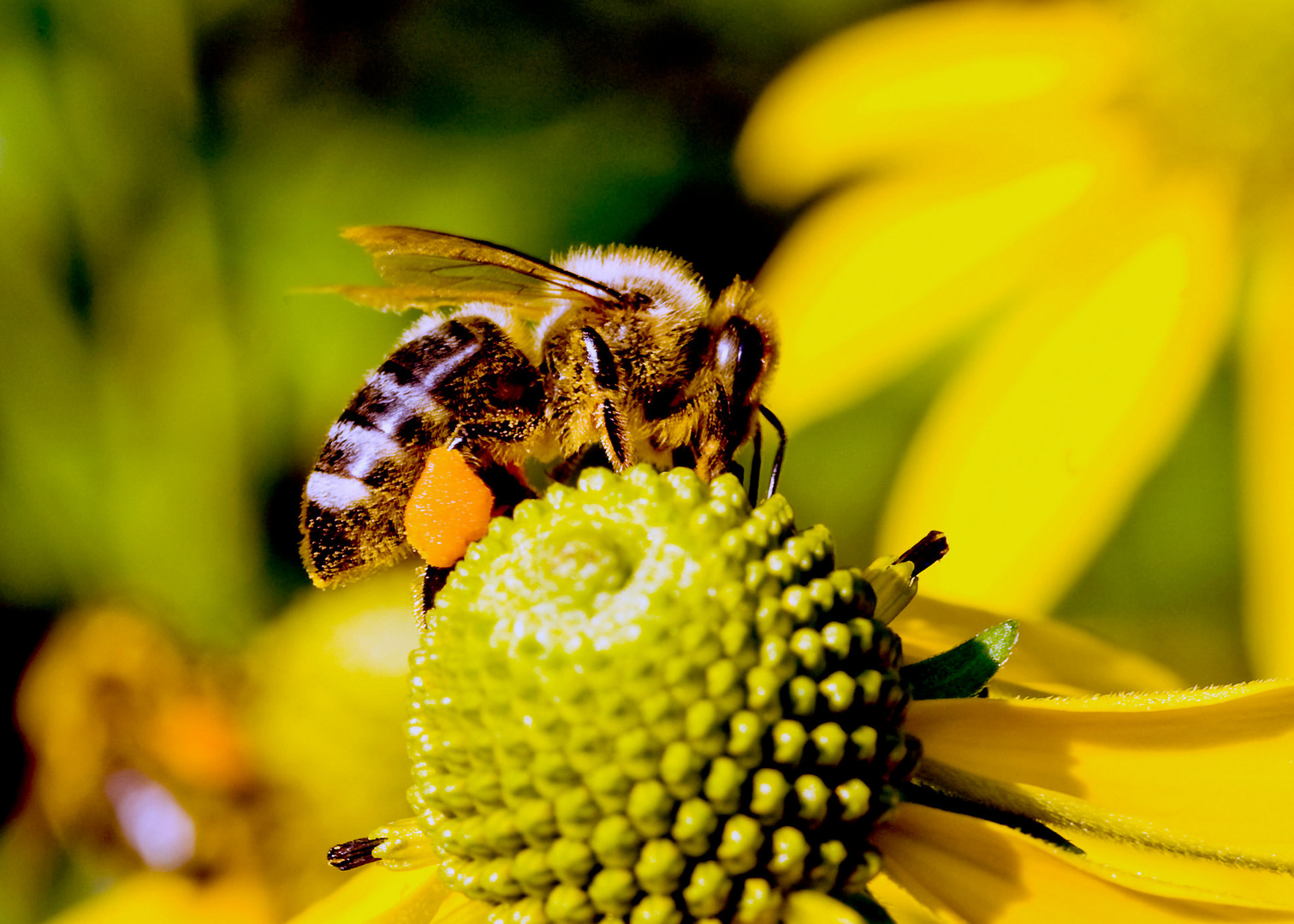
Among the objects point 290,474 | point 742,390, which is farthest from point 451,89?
point 742,390

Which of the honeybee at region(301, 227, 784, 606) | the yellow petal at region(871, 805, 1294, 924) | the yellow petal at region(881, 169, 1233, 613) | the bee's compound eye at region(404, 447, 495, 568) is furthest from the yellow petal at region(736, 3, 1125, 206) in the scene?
the yellow petal at region(871, 805, 1294, 924)

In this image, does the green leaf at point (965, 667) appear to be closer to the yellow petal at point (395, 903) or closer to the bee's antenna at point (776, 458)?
the bee's antenna at point (776, 458)

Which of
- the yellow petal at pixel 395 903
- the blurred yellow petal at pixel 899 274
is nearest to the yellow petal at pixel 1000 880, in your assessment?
the yellow petal at pixel 395 903

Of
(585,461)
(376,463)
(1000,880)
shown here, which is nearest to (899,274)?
(585,461)

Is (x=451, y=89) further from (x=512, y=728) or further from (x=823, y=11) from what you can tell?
(x=512, y=728)

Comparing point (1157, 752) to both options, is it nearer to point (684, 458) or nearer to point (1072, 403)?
point (684, 458)
